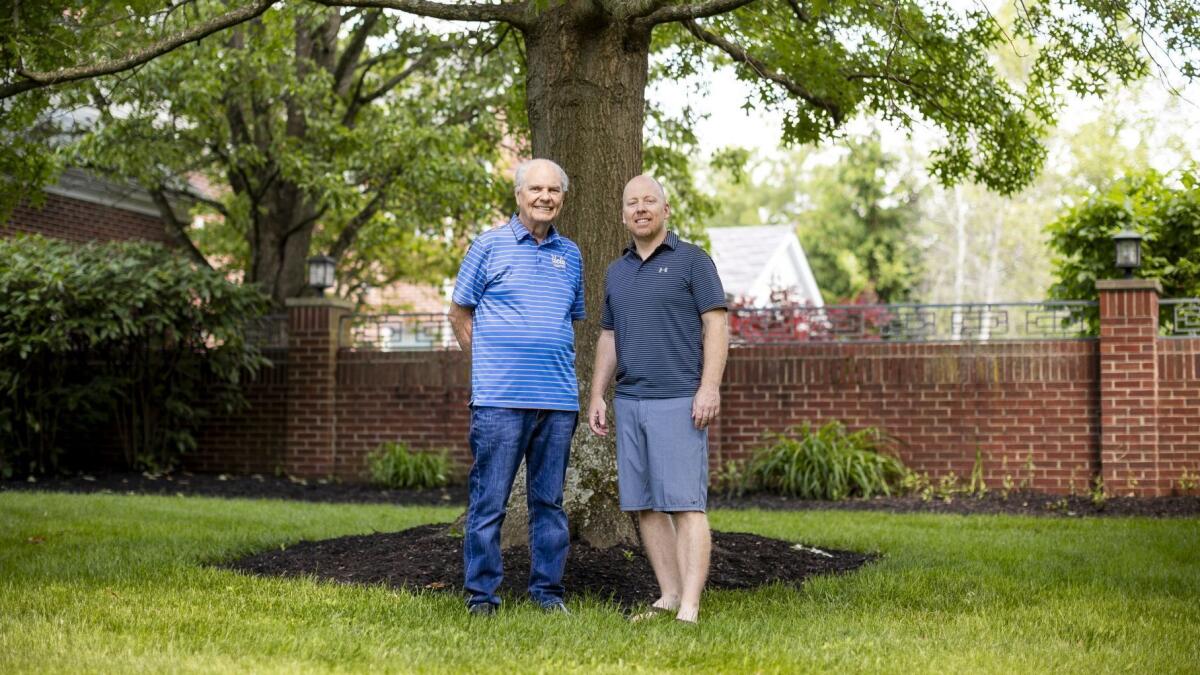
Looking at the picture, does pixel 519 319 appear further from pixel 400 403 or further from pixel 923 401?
pixel 400 403

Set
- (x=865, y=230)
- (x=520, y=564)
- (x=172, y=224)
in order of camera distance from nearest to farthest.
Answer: (x=520, y=564)
(x=172, y=224)
(x=865, y=230)

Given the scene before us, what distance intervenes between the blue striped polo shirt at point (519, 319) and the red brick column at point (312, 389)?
7978mm

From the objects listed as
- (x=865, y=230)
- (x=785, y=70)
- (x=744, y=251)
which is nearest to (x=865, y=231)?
(x=865, y=230)

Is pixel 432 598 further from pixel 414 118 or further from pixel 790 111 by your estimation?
pixel 414 118

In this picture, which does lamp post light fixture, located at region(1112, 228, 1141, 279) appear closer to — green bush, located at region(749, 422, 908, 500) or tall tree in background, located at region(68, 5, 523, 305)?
green bush, located at region(749, 422, 908, 500)

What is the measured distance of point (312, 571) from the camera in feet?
20.1

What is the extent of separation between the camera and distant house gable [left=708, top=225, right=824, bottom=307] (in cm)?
2884

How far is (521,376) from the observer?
4.95 metres

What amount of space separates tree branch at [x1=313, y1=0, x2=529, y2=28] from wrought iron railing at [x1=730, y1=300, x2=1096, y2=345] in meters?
5.30

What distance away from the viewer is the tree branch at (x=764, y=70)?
7.29 m

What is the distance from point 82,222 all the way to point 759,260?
656 inches

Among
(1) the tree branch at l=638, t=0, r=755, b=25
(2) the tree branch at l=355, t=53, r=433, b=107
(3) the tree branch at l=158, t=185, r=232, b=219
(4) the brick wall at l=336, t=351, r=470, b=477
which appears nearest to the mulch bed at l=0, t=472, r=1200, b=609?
(1) the tree branch at l=638, t=0, r=755, b=25

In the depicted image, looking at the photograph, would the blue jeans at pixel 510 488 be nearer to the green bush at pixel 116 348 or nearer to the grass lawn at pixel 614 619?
the grass lawn at pixel 614 619

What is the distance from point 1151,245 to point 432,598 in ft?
30.5
